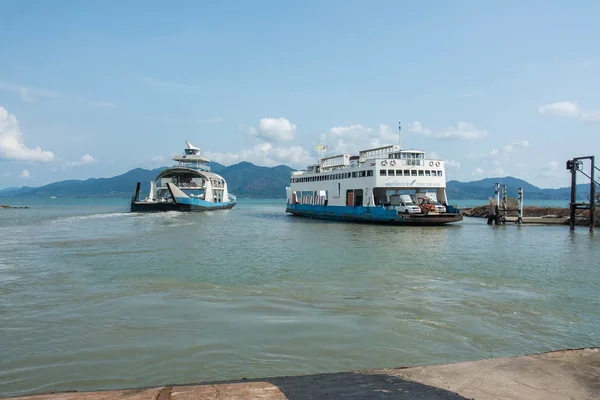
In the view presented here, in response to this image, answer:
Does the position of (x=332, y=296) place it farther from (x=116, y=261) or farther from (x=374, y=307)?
(x=116, y=261)

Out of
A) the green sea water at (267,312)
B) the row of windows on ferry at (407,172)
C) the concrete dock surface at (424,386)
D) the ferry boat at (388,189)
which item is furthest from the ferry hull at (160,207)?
the concrete dock surface at (424,386)

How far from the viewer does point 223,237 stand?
2923 centimetres

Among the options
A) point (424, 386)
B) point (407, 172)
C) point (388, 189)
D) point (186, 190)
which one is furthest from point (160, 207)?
point (424, 386)

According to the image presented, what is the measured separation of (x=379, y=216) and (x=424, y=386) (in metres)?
33.7

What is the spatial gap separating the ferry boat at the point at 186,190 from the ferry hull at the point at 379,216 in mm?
21348

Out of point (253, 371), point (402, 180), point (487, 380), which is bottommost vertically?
point (253, 371)

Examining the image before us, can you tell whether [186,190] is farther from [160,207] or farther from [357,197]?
[357,197]

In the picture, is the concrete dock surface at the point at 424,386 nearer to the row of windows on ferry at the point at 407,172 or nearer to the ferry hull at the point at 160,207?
the row of windows on ferry at the point at 407,172

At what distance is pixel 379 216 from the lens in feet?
124

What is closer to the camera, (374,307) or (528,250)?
(374,307)

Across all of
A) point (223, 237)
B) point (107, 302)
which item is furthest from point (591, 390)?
point (223, 237)

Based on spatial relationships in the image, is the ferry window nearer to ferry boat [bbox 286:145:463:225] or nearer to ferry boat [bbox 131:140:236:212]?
ferry boat [bbox 286:145:463:225]

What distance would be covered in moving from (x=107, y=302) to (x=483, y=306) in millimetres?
9727

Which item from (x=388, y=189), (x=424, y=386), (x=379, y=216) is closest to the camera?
(x=424, y=386)
